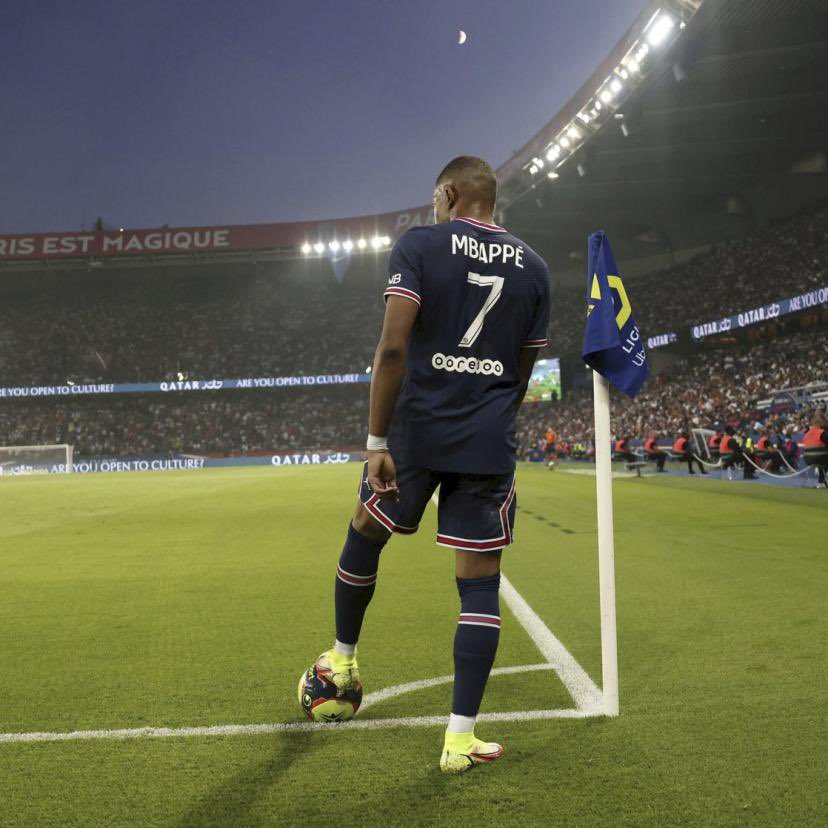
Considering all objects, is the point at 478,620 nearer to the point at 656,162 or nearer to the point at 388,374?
the point at 388,374

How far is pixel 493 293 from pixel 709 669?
2161 mm

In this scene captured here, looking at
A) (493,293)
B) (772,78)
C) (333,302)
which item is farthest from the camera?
(333,302)

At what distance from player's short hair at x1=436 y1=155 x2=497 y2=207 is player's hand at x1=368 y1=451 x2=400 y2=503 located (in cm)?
105

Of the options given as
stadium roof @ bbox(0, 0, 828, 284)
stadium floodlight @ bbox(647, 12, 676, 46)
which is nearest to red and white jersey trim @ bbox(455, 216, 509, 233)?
stadium roof @ bbox(0, 0, 828, 284)

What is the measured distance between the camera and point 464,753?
8.25 feet

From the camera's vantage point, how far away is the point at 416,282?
2574 mm

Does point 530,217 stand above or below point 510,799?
above

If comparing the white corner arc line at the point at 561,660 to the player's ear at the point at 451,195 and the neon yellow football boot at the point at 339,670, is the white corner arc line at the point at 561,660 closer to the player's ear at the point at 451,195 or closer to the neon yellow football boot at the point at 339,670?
the neon yellow football boot at the point at 339,670

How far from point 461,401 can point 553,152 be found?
2807 cm

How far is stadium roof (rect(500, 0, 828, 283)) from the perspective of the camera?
21312 millimetres

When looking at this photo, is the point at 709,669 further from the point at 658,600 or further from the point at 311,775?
the point at 311,775

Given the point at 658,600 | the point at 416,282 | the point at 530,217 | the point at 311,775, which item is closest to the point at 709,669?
the point at 658,600

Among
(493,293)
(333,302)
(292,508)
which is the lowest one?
(292,508)

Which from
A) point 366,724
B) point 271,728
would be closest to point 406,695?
point 366,724
